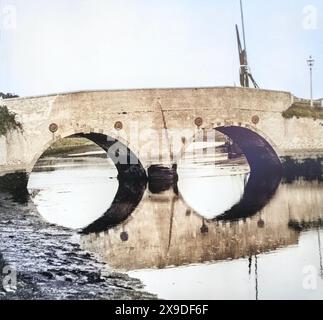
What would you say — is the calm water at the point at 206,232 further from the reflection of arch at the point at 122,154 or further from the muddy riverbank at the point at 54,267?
the reflection of arch at the point at 122,154

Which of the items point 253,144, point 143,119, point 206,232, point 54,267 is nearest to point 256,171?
point 253,144

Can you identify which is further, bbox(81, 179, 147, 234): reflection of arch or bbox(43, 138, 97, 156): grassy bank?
bbox(43, 138, 97, 156): grassy bank

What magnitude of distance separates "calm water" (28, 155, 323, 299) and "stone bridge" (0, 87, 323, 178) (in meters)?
1.32

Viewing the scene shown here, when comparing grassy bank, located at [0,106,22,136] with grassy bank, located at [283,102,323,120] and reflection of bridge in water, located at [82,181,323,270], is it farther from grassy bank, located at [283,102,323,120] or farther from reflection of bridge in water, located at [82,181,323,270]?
grassy bank, located at [283,102,323,120]

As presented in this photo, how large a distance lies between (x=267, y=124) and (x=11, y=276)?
44.2 feet

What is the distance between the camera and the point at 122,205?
1412 cm

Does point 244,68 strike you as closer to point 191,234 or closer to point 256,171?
point 256,171

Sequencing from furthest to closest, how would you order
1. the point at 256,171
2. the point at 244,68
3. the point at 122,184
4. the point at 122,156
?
the point at 244,68 < the point at 256,171 < the point at 122,184 < the point at 122,156

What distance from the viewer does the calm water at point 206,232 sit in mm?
6480

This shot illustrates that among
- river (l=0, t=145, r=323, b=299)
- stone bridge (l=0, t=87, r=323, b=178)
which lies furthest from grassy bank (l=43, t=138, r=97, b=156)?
river (l=0, t=145, r=323, b=299)

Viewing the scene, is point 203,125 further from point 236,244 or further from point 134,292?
point 134,292

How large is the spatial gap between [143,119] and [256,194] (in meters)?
4.22

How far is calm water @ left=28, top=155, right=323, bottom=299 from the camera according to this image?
648 centimetres

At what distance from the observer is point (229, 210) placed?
1260cm
